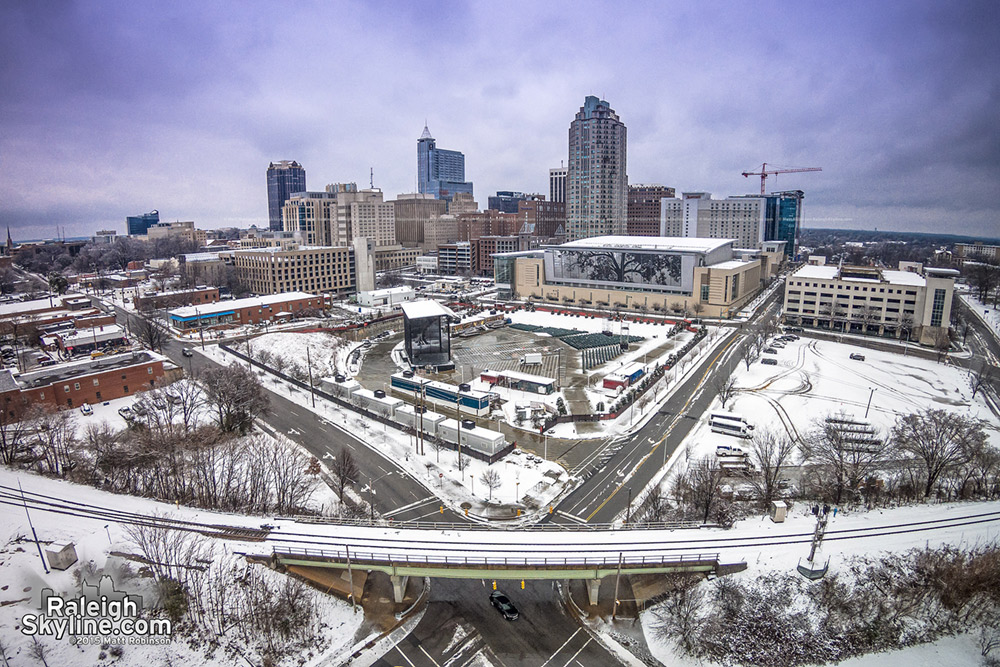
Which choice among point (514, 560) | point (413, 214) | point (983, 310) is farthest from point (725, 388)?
point (413, 214)

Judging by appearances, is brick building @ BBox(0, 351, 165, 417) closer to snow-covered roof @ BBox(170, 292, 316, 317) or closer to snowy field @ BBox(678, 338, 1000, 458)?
snow-covered roof @ BBox(170, 292, 316, 317)

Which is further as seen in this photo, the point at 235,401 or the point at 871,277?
the point at 871,277

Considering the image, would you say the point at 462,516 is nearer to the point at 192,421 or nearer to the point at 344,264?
the point at 192,421

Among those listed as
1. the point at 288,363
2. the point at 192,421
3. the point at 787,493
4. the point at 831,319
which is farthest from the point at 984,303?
the point at 192,421

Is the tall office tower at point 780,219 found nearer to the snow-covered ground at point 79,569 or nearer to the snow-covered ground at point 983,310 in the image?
the snow-covered ground at point 983,310

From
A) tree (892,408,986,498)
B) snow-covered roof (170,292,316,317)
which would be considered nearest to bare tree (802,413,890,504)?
tree (892,408,986,498)

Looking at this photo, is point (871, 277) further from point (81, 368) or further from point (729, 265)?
point (81, 368)

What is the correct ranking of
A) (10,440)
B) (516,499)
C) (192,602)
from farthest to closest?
(10,440), (516,499), (192,602)
